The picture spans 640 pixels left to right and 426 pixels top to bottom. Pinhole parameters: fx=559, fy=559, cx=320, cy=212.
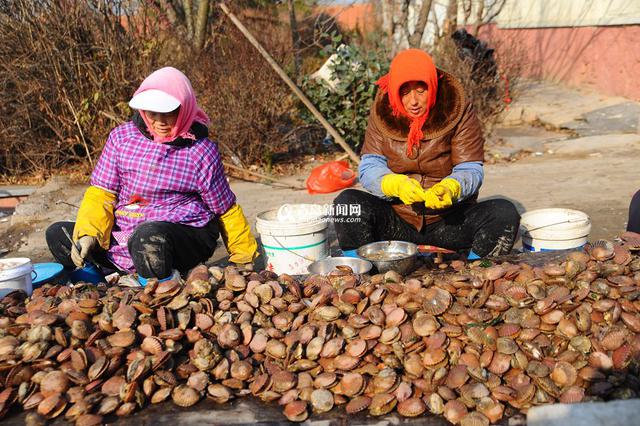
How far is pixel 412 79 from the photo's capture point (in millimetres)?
2889

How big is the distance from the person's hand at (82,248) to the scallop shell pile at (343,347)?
31.4 inches

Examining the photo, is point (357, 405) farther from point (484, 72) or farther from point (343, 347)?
point (484, 72)

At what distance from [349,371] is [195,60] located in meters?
5.24

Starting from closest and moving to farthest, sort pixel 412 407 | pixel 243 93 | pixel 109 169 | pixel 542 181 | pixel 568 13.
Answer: pixel 412 407
pixel 109 169
pixel 542 181
pixel 243 93
pixel 568 13

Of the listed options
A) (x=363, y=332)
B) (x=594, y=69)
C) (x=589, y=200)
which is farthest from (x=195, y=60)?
(x=594, y=69)

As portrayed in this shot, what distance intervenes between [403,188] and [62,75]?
4.54 meters

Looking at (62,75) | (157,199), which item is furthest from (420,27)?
(157,199)

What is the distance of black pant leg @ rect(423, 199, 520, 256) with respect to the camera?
2.91 meters

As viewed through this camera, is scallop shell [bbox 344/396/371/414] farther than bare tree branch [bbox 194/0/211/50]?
No

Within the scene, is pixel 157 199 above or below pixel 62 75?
below

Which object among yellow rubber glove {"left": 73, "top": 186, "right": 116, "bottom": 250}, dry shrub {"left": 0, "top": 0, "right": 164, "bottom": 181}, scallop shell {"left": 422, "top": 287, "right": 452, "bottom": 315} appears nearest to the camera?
scallop shell {"left": 422, "top": 287, "right": 452, "bottom": 315}

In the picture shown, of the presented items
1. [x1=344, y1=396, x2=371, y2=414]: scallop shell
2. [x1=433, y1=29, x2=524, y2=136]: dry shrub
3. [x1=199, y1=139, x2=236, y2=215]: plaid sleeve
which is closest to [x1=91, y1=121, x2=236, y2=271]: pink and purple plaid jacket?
[x1=199, y1=139, x2=236, y2=215]: plaid sleeve

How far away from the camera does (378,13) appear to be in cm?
1414

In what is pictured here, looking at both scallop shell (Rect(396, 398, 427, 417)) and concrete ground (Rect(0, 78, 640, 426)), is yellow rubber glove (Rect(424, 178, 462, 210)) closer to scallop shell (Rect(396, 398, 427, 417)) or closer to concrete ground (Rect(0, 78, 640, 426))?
scallop shell (Rect(396, 398, 427, 417))
